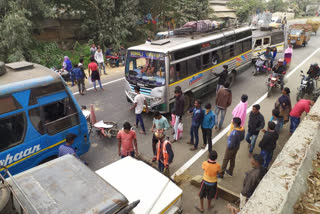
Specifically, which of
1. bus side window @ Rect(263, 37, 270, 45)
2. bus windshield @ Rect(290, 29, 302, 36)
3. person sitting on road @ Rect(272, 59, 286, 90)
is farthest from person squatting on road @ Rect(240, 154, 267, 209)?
bus windshield @ Rect(290, 29, 302, 36)

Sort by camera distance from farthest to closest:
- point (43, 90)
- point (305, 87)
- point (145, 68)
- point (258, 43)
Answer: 1. point (258, 43)
2. point (305, 87)
3. point (145, 68)
4. point (43, 90)

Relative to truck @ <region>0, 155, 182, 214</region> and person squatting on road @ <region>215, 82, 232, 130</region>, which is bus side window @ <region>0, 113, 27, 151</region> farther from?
person squatting on road @ <region>215, 82, 232, 130</region>

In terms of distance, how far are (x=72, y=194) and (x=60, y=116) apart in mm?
3267

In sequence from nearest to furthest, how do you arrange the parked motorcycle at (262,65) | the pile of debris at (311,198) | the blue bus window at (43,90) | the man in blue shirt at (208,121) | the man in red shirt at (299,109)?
the pile of debris at (311,198) → the blue bus window at (43,90) → the man in blue shirt at (208,121) → the man in red shirt at (299,109) → the parked motorcycle at (262,65)

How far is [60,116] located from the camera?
5.66 metres

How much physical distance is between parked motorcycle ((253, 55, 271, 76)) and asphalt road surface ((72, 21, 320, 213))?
36cm

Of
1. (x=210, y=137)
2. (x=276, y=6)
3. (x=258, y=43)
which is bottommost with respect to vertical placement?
(x=210, y=137)

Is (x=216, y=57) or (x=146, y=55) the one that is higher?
(x=146, y=55)

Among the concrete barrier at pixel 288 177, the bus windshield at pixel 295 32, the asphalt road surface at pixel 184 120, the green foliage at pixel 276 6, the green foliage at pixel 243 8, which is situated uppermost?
the green foliage at pixel 276 6

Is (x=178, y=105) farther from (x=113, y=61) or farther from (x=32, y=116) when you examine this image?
(x=113, y=61)

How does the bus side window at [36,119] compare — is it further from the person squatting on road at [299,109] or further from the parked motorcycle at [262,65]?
the parked motorcycle at [262,65]

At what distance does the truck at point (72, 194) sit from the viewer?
2.56 meters

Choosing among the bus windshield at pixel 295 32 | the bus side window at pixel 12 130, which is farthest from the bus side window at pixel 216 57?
the bus windshield at pixel 295 32

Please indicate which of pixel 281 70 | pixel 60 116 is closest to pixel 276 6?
pixel 281 70
